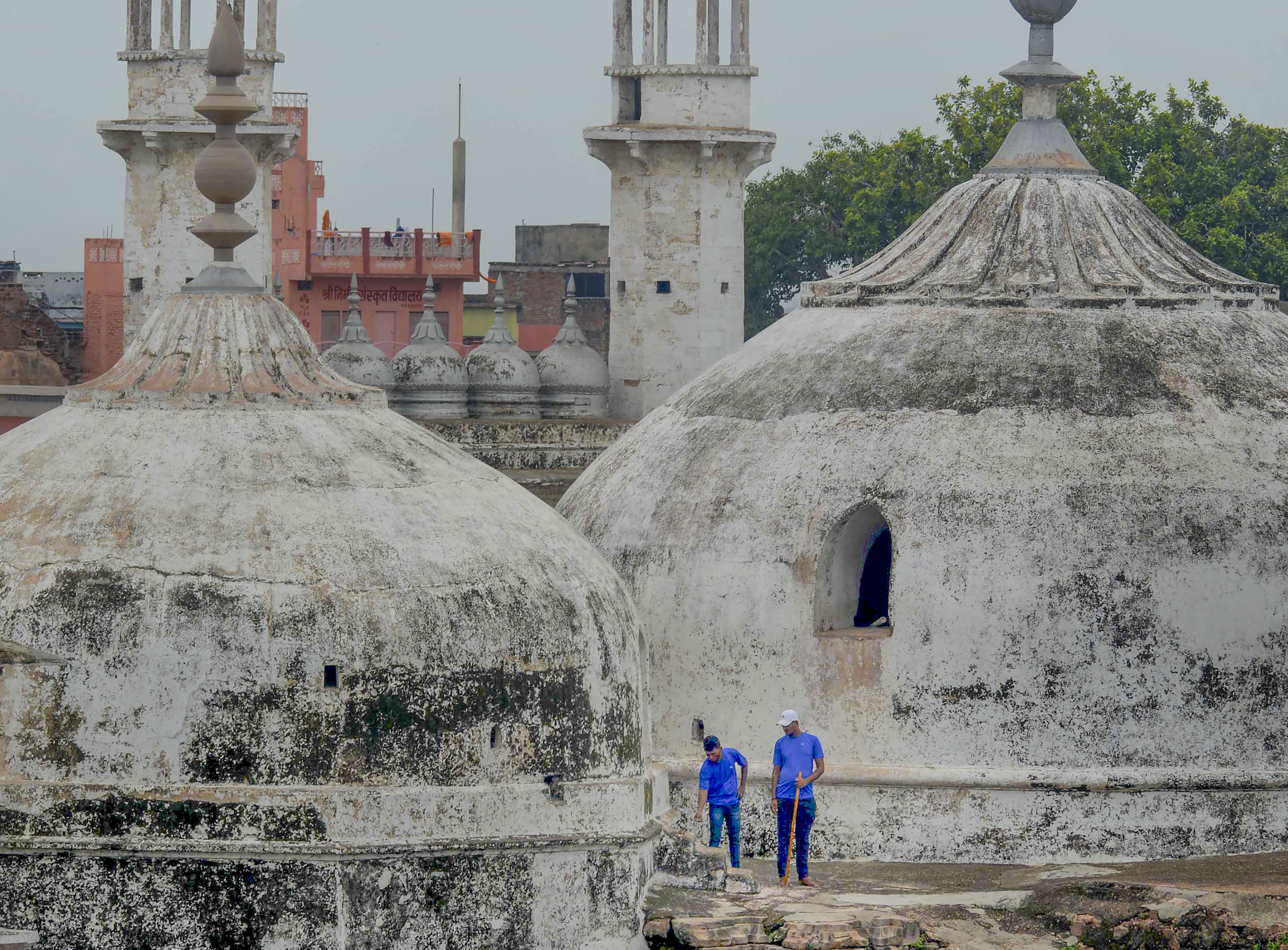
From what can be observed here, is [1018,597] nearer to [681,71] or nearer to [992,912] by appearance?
[992,912]

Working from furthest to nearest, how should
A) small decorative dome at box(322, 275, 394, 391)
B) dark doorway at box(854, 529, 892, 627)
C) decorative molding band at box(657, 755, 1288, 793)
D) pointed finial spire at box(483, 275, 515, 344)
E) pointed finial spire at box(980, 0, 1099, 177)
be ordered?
pointed finial spire at box(483, 275, 515, 344) → small decorative dome at box(322, 275, 394, 391) → pointed finial spire at box(980, 0, 1099, 177) → dark doorway at box(854, 529, 892, 627) → decorative molding band at box(657, 755, 1288, 793)

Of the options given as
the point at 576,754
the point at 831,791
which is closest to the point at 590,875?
the point at 576,754

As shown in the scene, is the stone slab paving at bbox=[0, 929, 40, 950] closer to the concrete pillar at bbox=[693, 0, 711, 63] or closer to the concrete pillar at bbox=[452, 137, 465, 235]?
the concrete pillar at bbox=[693, 0, 711, 63]

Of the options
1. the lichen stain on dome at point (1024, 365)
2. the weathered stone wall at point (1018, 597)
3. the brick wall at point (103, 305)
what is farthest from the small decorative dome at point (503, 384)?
the weathered stone wall at point (1018, 597)

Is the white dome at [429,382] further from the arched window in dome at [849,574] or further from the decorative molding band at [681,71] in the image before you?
the arched window in dome at [849,574]

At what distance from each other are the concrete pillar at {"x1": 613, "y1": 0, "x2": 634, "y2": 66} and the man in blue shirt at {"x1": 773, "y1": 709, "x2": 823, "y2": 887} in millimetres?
23358

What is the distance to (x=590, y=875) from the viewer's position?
1745 centimetres

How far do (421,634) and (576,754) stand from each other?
4.14 ft

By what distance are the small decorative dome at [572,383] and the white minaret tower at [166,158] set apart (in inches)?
161

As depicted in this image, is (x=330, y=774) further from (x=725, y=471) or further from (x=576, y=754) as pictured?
(x=725, y=471)

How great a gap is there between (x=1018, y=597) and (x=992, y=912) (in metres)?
2.40

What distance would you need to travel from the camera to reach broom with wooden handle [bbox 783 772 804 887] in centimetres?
Answer: 1873

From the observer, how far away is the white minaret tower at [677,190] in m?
40.7

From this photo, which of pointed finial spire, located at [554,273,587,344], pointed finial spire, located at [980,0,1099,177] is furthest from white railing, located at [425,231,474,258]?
pointed finial spire, located at [980,0,1099,177]
